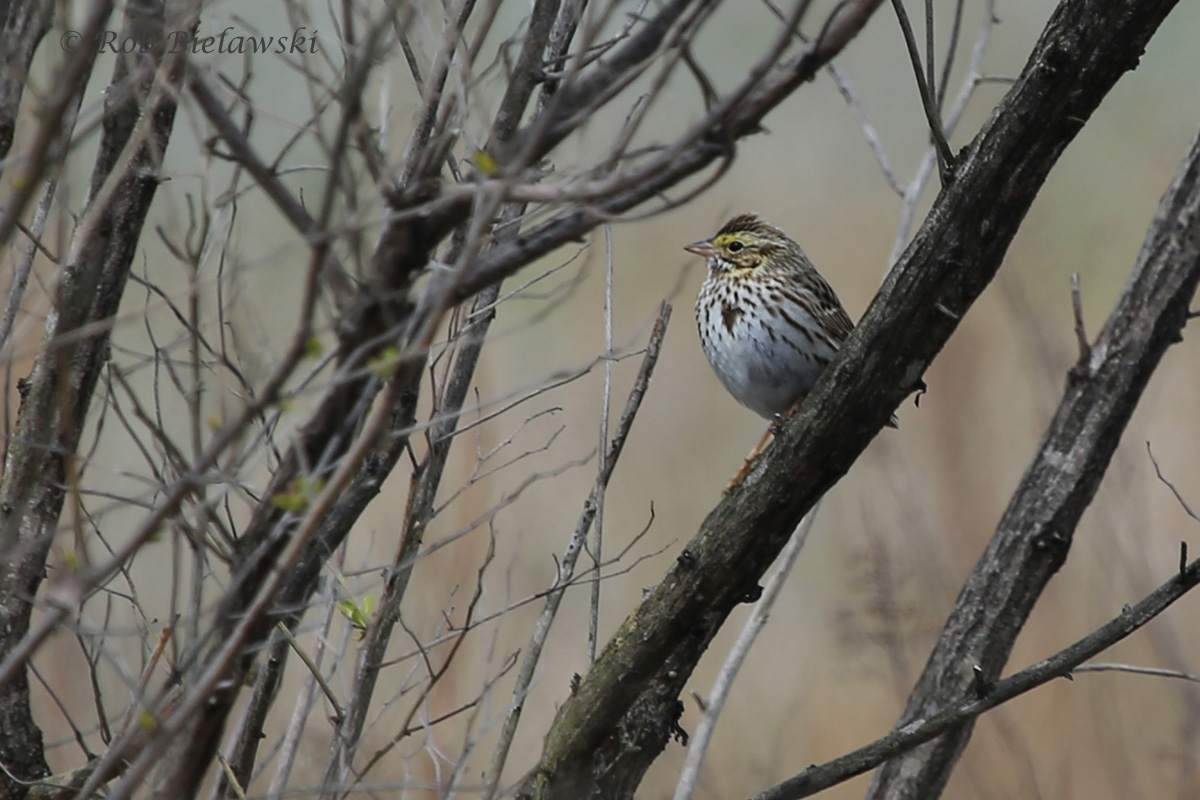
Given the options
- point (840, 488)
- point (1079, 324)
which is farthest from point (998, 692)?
point (840, 488)

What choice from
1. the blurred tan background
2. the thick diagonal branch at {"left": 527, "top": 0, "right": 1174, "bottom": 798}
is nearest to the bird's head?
the blurred tan background

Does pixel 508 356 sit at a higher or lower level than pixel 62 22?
higher

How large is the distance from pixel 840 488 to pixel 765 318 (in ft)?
13.2

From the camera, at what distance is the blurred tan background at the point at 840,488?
5527mm

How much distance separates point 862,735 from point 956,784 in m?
0.59

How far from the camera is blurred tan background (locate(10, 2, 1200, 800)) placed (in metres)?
5.53

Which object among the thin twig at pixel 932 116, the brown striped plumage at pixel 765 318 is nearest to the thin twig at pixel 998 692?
the thin twig at pixel 932 116

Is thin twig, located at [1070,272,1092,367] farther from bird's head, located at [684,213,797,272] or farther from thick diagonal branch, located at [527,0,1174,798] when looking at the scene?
bird's head, located at [684,213,797,272]

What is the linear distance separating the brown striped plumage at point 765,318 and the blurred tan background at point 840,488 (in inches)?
25.9

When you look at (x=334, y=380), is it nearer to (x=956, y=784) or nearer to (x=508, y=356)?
(x=956, y=784)

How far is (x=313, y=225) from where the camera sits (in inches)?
60.4

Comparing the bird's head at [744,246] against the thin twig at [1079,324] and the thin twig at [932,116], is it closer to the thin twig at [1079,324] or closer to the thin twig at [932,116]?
the thin twig at [1079,324]

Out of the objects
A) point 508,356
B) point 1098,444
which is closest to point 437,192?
point 1098,444

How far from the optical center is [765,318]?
403cm
